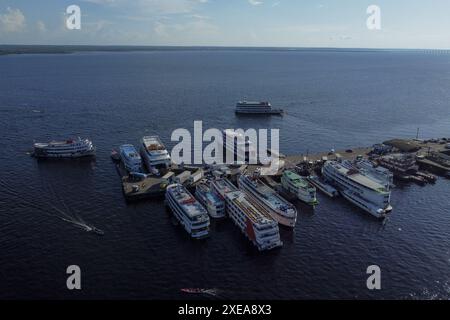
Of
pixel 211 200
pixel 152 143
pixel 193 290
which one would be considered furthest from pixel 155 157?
pixel 193 290

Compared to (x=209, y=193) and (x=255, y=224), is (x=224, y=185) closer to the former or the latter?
(x=209, y=193)

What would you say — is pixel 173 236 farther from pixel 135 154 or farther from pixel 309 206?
pixel 135 154

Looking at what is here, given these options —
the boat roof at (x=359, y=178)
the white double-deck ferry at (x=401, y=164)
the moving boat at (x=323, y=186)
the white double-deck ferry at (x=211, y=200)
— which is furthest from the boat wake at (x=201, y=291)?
the white double-deck ferry at (x=401, y=164)

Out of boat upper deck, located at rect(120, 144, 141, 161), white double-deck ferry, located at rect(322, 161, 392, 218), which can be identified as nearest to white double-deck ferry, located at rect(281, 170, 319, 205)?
white double-deck ferry, located at rect(322, 161, 392, 218)
